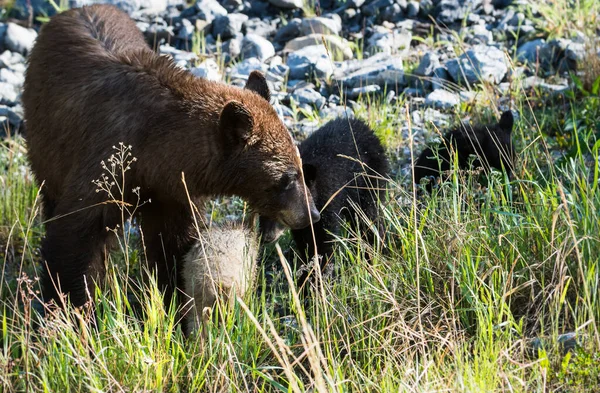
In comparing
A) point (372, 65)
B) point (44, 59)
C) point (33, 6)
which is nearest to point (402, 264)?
point (44, 59)

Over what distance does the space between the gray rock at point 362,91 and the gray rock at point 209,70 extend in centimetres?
124

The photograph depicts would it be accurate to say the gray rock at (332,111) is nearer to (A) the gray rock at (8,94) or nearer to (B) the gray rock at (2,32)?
(A) the gray rock at (8,94)

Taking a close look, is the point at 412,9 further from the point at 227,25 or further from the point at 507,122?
the point at 507,122

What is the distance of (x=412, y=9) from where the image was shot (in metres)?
10.5

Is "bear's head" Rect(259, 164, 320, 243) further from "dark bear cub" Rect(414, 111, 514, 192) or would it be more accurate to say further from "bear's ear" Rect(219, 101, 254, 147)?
"dark bear cub" Rect(414, 111, 514, 192)

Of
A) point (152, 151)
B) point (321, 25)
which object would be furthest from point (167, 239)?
point (321, 25)

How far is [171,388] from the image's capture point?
4.30 metres

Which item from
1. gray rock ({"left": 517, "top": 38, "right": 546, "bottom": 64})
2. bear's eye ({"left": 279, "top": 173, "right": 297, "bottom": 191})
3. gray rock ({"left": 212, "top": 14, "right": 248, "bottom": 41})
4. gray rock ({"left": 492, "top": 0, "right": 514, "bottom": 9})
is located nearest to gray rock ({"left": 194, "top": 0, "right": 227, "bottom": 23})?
gray rock ({"left": 212, "top": 14, "right": 248, "bottom": 41})

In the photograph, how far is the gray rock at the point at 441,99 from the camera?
323 inches

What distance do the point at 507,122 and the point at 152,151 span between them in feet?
9.96

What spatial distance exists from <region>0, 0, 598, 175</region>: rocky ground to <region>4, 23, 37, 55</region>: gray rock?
0.01 m

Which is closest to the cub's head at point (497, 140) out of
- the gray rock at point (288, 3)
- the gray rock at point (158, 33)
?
the gray rock at point (288, 3)

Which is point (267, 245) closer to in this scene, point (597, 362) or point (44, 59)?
point (44, 59)

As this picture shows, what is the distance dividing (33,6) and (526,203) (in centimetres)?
851
